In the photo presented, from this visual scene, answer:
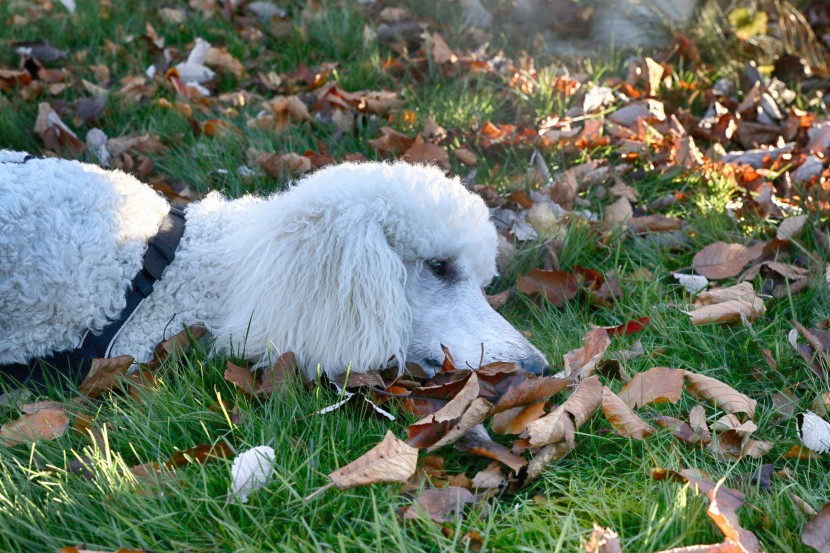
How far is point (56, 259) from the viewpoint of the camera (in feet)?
8.59

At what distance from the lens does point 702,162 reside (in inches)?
174

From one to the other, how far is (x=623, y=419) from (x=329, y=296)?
0.94m

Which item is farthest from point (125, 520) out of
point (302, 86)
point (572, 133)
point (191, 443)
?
point (302, 86)

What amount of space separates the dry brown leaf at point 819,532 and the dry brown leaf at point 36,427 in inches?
76.3

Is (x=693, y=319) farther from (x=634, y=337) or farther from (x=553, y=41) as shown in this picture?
(x=553, y=41)

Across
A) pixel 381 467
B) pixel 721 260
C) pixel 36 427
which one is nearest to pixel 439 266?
pixel 381 467

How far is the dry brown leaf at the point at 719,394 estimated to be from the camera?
8.19ft

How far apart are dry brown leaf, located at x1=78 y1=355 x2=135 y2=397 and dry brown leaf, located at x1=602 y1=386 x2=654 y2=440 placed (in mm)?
1465

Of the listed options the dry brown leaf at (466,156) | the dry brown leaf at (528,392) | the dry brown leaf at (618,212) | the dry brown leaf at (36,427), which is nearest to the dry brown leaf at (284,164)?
the dry brown leaf at (466,156)

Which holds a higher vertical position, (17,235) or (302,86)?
(17,235)

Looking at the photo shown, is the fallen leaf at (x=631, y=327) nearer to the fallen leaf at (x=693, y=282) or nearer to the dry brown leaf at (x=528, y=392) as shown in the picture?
the fallen leaf at (x=693, y=282)

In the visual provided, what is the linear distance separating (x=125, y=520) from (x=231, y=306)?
1.00m

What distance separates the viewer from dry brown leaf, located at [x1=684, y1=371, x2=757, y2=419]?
2.50 m

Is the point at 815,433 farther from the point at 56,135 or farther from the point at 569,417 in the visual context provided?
A: the point at 56,135
